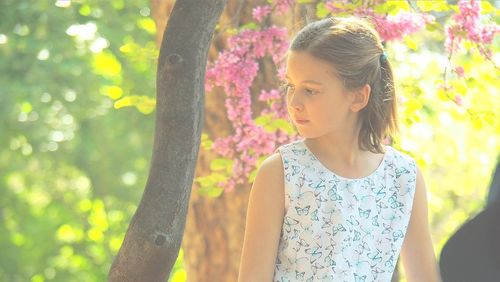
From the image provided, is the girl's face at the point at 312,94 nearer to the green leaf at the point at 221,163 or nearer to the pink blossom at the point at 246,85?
the pink blossom at the point at 246,85

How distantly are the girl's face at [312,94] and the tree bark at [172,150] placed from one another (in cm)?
23

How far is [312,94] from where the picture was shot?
9.04 feet

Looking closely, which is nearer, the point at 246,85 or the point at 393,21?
the point at 393,21

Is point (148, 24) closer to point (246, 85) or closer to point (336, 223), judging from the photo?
point (246, 85)

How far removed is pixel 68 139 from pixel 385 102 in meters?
8.54

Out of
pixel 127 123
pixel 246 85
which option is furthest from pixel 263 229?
pixel 127 123

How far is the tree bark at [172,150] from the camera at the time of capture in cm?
262

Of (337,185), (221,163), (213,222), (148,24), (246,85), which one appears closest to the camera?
(337,185)

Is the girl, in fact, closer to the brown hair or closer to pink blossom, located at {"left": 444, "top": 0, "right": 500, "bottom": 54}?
the brown hair

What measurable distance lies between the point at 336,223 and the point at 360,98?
0.35 m

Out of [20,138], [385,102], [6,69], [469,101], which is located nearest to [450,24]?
[469,101]

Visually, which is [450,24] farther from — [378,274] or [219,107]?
[378,274]

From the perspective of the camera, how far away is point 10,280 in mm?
12898

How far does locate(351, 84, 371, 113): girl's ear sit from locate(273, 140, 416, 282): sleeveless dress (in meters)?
0.17
